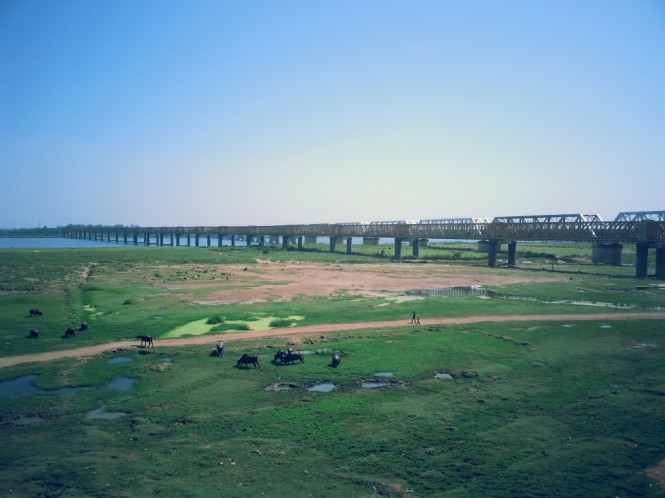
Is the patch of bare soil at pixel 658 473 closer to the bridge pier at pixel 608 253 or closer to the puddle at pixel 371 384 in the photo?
the puddle at pixel 371 384

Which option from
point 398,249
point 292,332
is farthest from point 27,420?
point 398,249

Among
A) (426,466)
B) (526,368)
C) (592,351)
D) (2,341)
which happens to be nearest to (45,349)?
(2,341)

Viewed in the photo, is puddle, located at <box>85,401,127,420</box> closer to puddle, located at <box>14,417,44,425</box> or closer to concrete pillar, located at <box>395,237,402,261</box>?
puddle, located at <box>14,417,44,425</box>

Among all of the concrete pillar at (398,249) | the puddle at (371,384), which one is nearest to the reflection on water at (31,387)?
the puddle at (371,384)

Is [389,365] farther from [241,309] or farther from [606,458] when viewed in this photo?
[241,309]

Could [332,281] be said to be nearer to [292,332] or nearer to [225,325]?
[225,325]
